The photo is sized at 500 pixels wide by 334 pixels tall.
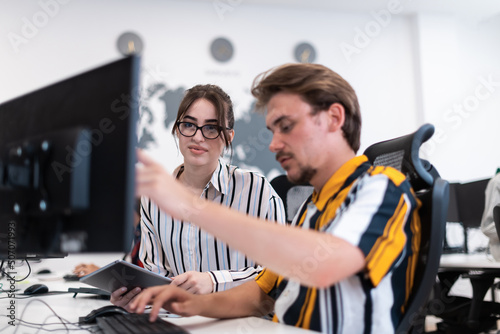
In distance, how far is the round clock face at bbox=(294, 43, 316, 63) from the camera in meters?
4.70

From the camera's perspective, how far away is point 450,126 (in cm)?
506

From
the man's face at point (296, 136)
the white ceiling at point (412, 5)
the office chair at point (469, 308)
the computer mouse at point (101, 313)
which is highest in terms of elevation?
the white ceiling at point (412, 5)

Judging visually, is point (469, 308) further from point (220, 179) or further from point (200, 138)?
point (200, 138)

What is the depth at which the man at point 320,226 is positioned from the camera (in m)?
0.81

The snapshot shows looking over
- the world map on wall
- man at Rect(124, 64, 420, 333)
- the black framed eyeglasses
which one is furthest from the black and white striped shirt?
the world map on wall

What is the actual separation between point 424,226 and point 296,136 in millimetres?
358

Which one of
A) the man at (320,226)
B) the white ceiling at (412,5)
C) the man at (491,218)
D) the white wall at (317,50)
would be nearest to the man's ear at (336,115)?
the man at (320,226)

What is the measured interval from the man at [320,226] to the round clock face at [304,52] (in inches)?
145

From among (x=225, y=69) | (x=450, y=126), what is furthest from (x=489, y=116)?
(x=225, y=69)

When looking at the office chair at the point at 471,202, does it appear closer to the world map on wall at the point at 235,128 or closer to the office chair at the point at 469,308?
the office chair at the point at 469,308

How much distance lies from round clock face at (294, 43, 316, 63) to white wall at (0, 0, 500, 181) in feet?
0.20

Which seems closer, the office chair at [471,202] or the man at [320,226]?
the man at [320,226]

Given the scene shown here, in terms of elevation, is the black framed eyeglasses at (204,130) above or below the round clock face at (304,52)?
below

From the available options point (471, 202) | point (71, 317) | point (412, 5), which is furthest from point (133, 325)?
point (412, 5)
